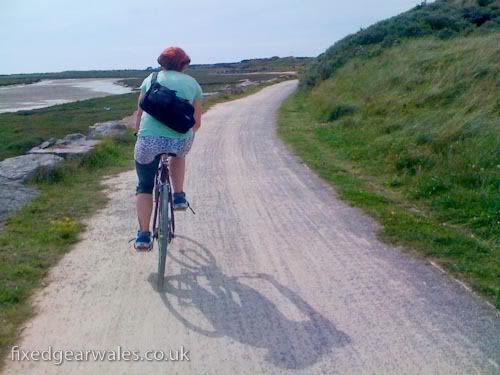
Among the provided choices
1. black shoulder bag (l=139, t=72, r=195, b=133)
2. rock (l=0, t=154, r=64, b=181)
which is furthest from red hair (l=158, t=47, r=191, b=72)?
rock (l=0, t=154, r=64, b=181)

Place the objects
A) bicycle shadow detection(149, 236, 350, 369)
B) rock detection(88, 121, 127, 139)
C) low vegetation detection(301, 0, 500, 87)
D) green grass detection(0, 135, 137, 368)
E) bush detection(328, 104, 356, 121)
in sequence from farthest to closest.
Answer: low vegetation detection(301, 0, 500, 87) < bush detection(328, 104, 356, 121) < rock detection(88, 121, 127, 139) < green grass detection(0, 135, 137, 368) < bicycle shadow detection(149, 236, 350, 369)

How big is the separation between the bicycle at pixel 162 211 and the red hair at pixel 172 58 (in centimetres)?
76

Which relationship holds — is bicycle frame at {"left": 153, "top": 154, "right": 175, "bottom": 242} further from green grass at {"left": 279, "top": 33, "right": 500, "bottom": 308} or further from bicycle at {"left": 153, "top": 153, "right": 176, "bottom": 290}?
green grass at {"left": 279, "top": 33, "right": 500, "bottom": 308}

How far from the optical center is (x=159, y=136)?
4.79m

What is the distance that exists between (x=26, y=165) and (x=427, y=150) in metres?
6.76

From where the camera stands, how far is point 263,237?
598cm

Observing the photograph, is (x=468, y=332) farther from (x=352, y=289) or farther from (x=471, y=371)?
(x=352, y=289)

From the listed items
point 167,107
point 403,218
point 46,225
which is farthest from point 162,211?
point 403,218

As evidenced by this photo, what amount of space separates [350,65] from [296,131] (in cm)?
898

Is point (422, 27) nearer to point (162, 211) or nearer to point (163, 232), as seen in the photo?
point (162, 211)

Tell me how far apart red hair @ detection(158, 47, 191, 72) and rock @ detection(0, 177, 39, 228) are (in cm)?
332

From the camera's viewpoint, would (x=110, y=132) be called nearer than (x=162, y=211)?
No

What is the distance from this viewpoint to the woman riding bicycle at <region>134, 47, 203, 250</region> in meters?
4.80

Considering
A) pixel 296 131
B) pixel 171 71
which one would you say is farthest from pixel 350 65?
pixel 171 71
